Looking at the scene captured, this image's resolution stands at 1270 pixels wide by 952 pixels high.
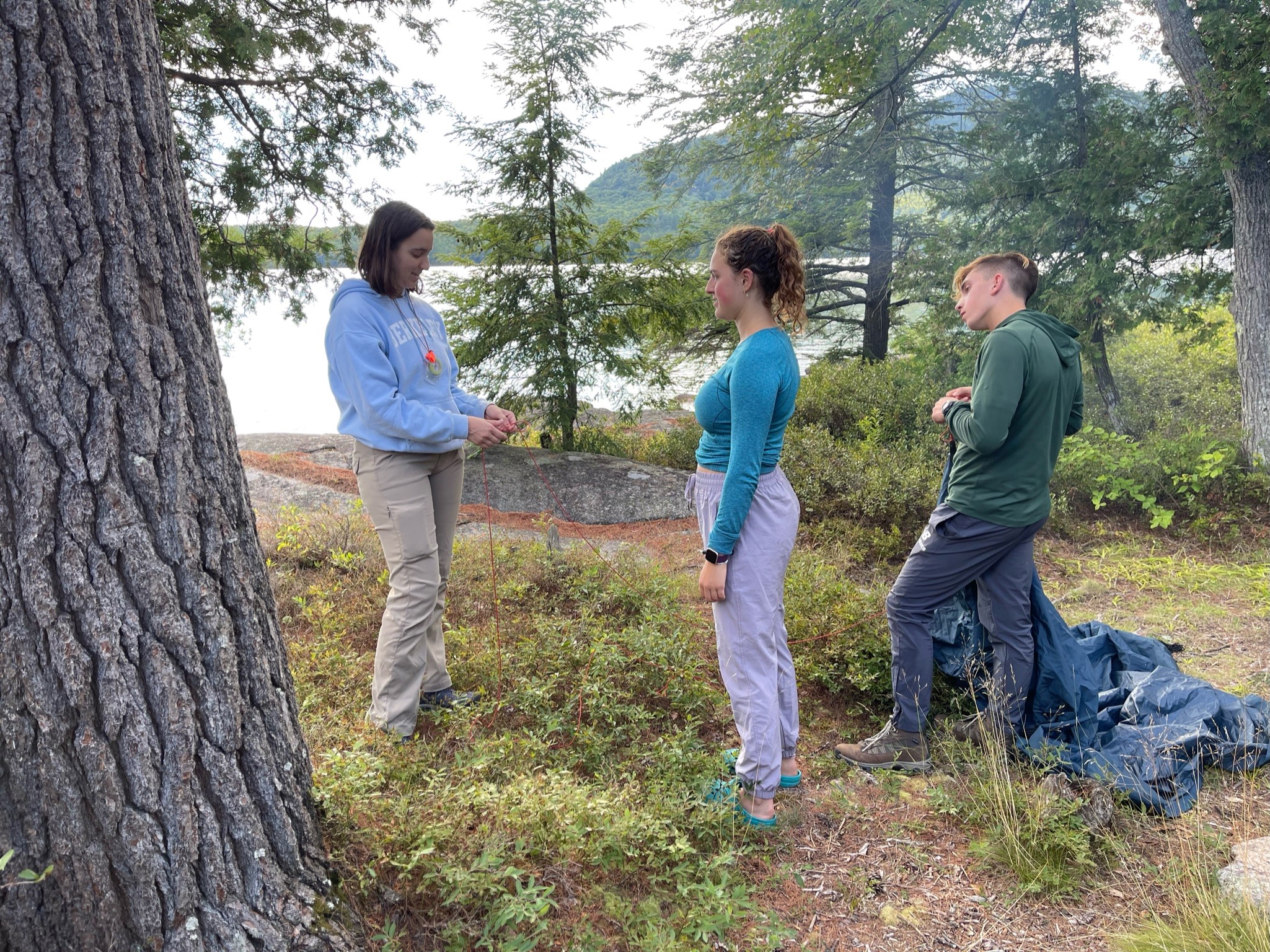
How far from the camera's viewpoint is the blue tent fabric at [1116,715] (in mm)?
3182

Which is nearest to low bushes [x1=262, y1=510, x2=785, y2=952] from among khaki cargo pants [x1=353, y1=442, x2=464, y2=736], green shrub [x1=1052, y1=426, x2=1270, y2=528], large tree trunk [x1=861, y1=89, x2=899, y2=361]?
khaki cargo pants [x1=353, y1=442, x2=464, y2=736]

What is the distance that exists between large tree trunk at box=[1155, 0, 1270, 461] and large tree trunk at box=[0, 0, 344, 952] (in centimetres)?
844

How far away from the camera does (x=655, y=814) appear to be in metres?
2.78

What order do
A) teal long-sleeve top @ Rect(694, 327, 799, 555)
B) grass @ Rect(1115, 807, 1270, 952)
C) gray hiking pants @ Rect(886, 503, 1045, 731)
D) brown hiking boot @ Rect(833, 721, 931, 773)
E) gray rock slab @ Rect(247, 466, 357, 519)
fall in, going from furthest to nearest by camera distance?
gray rock slab @ Rect(247, 466, 357, 519) → brown hiking boot @ Rect(833, 721, 931, 773) → gray hiking pants @ Rect(886, 503, 1045, 731) → teal long-sleeve top @ Rect(694, 327, 799, 555) → grass @ Rect(1115, 807, 1270, 952)

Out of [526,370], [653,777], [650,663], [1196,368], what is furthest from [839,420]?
[653,777]

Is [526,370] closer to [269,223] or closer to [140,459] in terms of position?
[269,223]

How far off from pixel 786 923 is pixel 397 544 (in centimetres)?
201

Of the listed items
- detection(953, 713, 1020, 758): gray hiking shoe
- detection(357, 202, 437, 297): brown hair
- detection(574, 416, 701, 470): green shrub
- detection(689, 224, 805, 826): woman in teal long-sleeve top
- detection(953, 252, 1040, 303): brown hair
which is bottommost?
detection(574, 416, 701, 470): green shrub

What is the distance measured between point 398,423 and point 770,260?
1539 millimetres

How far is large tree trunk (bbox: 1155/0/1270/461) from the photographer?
23.0ft

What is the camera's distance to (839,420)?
32.8ft

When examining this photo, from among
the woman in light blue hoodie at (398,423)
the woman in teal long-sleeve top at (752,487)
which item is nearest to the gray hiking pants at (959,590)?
the woman in teal long-sleeve top at (752,487)

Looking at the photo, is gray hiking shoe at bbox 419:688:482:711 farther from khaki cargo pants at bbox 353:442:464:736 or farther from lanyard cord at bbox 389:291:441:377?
lanyard cord at bbox 389:291:441:377

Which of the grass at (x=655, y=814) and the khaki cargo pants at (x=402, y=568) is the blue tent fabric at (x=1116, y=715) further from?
the khaki cargo pants at (x=402, y=568)
